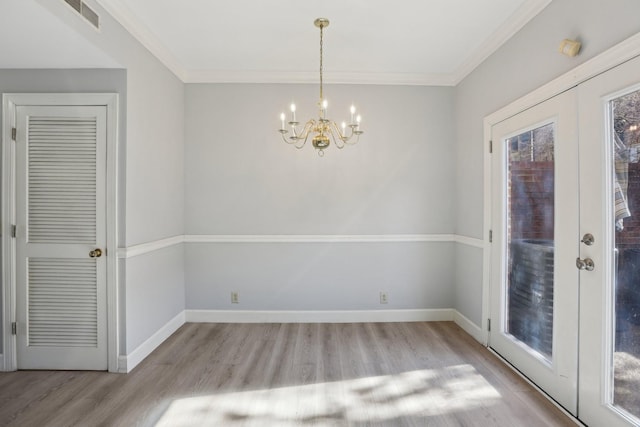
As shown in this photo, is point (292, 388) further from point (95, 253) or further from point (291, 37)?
point (291, 37)

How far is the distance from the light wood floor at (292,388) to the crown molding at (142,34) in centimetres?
273

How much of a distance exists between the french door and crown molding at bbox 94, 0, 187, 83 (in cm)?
312

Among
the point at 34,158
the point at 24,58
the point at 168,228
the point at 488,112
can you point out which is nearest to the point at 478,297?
the point at 488,112

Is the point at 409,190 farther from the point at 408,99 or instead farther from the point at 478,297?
the point at 478,297

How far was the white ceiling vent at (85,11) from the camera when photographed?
84.0 inches

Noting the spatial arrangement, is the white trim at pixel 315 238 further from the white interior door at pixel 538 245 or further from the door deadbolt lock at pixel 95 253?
the door deadbolt lock at pixel 95 253

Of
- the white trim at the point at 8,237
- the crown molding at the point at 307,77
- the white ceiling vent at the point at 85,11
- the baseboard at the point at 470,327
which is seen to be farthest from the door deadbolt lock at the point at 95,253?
the baseboard at the point at 470,327

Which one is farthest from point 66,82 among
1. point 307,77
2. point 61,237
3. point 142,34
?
point 307,77

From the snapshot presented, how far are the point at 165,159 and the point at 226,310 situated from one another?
1.77m

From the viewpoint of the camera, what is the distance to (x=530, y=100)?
2523 millimetres

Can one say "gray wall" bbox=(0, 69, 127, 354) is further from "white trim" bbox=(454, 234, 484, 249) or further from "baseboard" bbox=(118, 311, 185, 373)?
"white trim" bbox=(454, 234, 484, 249)

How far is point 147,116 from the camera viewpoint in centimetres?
309

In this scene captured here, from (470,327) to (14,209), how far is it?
423cm

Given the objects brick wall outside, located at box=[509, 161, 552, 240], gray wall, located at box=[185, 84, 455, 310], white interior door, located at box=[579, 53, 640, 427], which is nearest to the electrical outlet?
gray wall, located at box=[185, 84, 455, 310]
